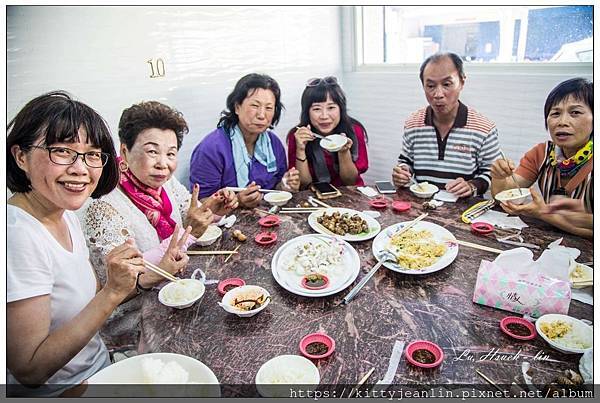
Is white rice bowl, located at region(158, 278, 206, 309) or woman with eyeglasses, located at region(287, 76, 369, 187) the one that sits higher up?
woman with eyeglasses, located at region(287, 76, 369, 187)

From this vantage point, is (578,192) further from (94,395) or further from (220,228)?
(94,395)

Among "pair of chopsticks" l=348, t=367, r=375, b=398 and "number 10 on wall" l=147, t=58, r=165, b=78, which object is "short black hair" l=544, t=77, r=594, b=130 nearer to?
"pair of chopsticks" l=348, t=367, r=375, b=398

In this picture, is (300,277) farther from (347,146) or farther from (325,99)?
(325,99)

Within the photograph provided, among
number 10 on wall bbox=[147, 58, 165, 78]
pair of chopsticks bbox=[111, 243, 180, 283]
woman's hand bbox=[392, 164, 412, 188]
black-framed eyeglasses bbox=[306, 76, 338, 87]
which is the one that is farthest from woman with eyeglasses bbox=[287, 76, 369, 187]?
pair of chopsticks bbox=[111, 243, 180, 283]

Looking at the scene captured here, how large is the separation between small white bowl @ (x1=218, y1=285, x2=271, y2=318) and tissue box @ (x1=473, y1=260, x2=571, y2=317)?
2.50 feet

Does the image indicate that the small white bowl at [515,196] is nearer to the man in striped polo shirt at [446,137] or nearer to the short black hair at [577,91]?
the man in striped polo shirt at [446,137]

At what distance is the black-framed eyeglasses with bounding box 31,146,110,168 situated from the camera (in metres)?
1.27

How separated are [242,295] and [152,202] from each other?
863 mm

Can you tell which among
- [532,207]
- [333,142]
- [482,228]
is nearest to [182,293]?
[482,228]

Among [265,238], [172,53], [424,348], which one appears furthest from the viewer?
[172,53]

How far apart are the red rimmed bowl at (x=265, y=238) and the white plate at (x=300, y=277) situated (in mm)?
91

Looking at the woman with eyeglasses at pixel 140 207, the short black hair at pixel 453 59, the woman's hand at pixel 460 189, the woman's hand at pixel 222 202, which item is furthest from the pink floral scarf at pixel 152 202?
the short black hair at pixel 453 59

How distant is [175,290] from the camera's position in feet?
4.81

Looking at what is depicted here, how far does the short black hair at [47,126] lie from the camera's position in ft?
4.12
